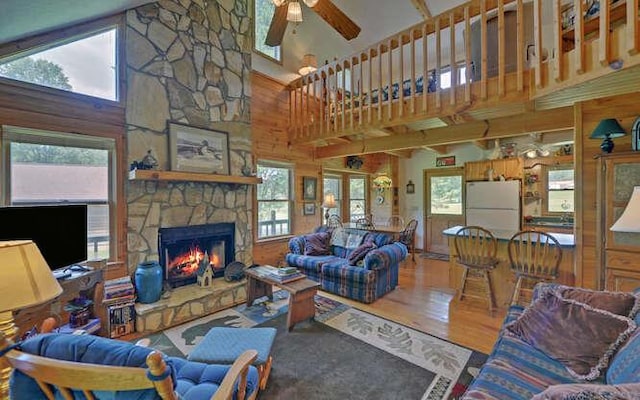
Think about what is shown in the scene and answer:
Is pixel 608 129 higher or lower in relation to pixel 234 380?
higher

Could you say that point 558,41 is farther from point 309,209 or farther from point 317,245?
point 309,209

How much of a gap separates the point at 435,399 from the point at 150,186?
3.53 m

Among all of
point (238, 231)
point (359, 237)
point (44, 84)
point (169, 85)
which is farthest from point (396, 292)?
point (44, 84)

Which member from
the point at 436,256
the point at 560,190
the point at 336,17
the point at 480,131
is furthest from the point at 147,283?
the point at 560,190

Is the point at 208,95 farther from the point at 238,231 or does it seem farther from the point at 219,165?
the point at 238,231

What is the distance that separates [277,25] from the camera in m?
3.87

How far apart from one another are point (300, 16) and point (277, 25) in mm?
389

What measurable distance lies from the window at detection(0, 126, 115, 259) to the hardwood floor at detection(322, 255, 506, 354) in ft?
9.65

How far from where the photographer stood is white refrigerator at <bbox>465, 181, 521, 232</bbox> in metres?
5.40

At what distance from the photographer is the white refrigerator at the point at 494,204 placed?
213 inches

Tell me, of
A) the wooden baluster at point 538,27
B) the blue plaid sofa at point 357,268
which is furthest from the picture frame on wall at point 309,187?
the wooden baluster at point 538,27

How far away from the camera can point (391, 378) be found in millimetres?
2143

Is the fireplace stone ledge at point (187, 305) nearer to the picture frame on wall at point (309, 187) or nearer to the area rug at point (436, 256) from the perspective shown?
the picture frame on wall at point (309, 187)

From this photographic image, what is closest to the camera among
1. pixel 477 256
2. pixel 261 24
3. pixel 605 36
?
pixel 605 36
